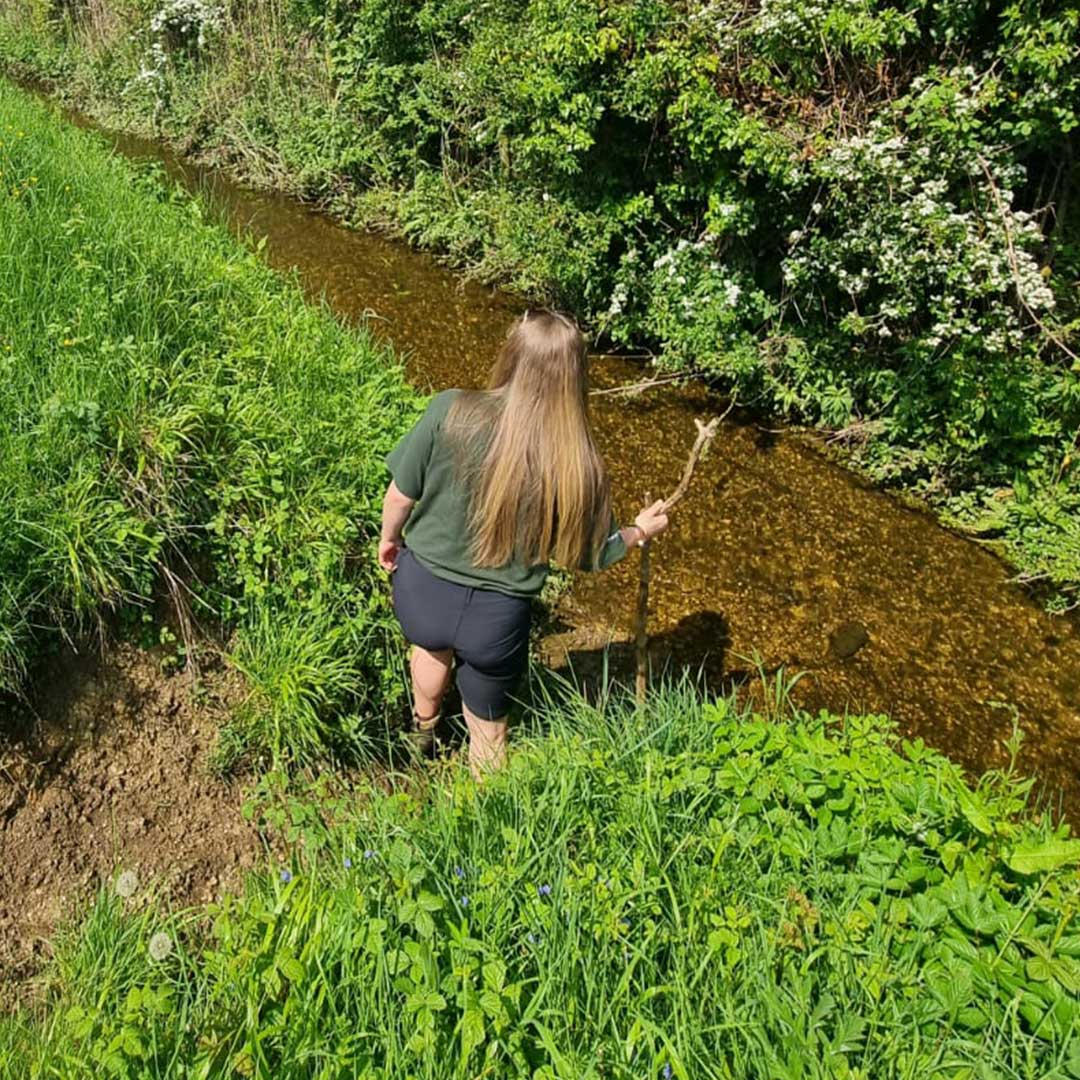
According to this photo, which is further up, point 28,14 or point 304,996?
point 28,14

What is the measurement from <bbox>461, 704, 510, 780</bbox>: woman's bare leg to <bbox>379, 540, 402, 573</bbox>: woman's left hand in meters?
0.59

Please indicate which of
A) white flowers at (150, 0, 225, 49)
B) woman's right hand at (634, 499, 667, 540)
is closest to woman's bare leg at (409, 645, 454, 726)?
woman's right hand at (634, 499, 667, 540)

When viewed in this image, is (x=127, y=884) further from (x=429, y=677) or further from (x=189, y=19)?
(x=189, y=19)

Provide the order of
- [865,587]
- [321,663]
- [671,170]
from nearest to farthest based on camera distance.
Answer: [321,663] → [865,587] → [671,170]

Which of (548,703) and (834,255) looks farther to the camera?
(834,255)

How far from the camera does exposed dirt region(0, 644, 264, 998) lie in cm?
280

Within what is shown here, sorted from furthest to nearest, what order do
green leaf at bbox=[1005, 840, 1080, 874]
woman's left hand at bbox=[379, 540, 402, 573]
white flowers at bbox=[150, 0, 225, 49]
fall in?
white flowers at bbox=[150, 0, 225, 49]
woman's left hand at bbox=[379, 540, 402, 573]
green leaf at bbox=[1005, 840, 1080, 874]

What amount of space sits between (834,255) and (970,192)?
898 mm

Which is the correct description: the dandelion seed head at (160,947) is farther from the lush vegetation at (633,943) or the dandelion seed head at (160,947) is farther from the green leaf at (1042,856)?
the green leaf at (1042,856)

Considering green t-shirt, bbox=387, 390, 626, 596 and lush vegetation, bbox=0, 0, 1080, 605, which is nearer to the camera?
green t-shirt, bbox=387, 390, 626, 596

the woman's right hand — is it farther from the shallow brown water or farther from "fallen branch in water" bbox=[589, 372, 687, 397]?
"fallen branch in water" bbox=[589, 372, 687, 397]

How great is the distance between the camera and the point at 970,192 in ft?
16.9

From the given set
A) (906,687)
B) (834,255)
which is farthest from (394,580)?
(834,255)

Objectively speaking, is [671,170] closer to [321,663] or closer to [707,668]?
[707,668]
